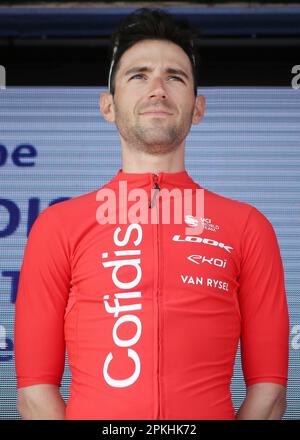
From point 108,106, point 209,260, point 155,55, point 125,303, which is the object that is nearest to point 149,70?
point 155,55

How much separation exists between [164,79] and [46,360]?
845 millimetres

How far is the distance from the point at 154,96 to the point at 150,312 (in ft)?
1.97

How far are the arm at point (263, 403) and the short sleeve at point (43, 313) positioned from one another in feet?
1.64

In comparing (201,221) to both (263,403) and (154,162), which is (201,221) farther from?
(263,403)

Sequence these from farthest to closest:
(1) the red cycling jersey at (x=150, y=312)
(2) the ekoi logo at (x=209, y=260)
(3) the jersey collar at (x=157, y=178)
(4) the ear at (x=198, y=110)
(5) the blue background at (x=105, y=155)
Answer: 1. (5) the blue background at (x=105, y=155)
2. (4) the ear at (x=198, y=110)
3. (3) the jersey collar at (x=157, y=178)
4. (2) the ekoi logo at (x=209, y=260)
5. (1) the red cycling jersey at (x=150, y=312)

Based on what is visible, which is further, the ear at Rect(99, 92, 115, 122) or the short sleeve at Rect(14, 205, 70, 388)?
the ear at Rect(99, 92, 115, 122)

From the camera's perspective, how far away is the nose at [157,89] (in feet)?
6.92

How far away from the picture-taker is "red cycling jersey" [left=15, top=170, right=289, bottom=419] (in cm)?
191

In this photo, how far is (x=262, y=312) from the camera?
6.66ft

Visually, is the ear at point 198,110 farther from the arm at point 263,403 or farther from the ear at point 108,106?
the arm at point 263,403

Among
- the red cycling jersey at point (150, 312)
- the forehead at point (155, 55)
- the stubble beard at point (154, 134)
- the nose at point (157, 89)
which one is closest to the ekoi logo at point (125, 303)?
the red cycling jersey at point (150, 312)

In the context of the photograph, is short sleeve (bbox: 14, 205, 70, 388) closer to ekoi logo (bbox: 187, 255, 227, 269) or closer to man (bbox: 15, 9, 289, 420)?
man (bbox: 15, 9, 289, 420)

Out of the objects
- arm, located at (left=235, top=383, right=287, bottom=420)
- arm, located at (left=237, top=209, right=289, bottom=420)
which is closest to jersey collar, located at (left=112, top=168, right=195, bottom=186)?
arm, located at (left=237, top=209, right=289, bottom=420)

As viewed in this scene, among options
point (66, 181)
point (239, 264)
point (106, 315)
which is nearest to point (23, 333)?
point (106, 315)
